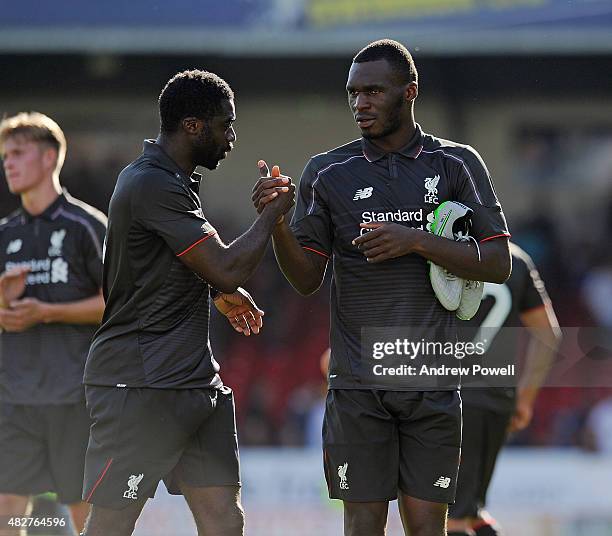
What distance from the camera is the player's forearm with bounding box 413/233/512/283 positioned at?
4.55 m

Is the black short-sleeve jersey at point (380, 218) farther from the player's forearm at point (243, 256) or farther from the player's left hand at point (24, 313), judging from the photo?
the player's left hand at point (24, 313)

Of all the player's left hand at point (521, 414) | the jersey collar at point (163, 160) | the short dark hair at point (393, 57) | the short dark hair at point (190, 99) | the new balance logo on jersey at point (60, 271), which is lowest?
the player's left hand at point (521, 414)

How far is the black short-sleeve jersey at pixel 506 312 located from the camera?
19.7 feet

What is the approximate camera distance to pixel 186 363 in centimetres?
458

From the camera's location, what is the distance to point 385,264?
15.4ft

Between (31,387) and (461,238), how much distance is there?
8.49 ft

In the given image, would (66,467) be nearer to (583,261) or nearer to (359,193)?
(359,193)

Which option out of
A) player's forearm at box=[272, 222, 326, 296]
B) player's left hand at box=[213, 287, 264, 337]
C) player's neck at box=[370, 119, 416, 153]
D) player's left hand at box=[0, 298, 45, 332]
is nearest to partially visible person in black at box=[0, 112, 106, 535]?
player's left hand at box=[0, 298, 45, 332]

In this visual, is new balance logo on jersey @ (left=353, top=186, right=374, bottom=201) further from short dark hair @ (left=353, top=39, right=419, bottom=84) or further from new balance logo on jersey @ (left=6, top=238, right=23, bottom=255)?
new balance logo on jersey @ (left=6, top=238, right=23, bottom=255)

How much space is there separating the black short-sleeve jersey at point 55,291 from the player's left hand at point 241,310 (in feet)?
4.51

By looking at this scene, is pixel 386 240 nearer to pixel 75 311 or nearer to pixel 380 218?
pixel 380 218

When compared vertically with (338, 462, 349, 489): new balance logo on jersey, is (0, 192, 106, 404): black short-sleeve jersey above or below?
above

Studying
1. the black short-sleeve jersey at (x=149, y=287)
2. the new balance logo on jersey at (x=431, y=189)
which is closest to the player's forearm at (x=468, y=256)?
the new balance logo on jersey at (x=431, y=189)

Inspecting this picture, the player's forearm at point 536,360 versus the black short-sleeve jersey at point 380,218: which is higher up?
the black short-sleeve jersey at point 380,218
